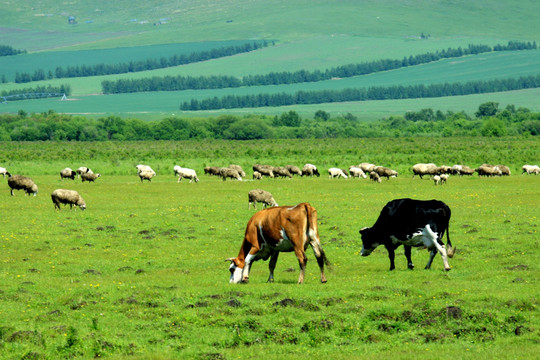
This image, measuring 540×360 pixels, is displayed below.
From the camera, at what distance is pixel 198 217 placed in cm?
3588

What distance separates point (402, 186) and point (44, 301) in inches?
→ 1477

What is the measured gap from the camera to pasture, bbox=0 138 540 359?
1514cm

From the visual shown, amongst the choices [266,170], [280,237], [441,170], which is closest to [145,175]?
[266,170]

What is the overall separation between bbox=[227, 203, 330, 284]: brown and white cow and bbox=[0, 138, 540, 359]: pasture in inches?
25.1

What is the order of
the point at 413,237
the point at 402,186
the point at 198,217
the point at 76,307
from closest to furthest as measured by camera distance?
the point at 76,307
the point at 413,237
the point at 198,217
the point at 402,186

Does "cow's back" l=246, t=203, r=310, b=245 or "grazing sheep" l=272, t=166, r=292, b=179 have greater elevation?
"cow's back" l=246, t=203, r=310, b=245

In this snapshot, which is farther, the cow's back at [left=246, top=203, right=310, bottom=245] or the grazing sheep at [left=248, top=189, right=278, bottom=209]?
the grazing sheep at [left=248, top=189, right=278, bottom=209]

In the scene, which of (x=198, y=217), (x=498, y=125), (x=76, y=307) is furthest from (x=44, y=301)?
(x=498, y=125)

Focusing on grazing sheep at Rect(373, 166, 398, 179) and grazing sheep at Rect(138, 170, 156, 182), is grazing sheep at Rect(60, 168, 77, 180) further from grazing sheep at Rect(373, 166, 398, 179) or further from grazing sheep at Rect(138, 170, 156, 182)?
grazing sheep at Rect(373, 166, 398, 179)

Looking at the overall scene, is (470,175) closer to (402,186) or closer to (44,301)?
(402,186)

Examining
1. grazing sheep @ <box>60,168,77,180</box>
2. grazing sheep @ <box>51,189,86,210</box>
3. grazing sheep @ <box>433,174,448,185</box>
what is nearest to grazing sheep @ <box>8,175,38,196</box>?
grazing sheep @ <box>51,189,86,210</box>

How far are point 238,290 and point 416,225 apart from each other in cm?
556

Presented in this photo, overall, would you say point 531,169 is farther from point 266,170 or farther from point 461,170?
point 266,170

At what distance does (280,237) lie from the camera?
64.7 ft
